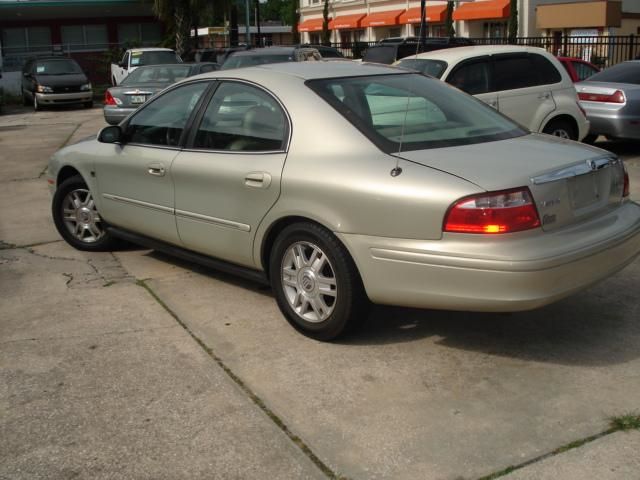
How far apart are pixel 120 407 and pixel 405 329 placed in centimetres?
175

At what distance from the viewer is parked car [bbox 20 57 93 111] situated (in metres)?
24.1

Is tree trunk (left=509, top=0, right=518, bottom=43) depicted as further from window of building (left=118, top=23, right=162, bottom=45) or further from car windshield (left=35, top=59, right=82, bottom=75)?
car windshield (left=35, top=59, right=82, bottom=75)

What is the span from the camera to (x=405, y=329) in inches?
189

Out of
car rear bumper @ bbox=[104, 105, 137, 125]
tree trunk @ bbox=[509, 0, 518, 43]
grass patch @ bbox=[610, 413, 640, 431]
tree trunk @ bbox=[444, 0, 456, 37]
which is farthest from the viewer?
tree trunk @ bbox=[444, 0, 456, 37]

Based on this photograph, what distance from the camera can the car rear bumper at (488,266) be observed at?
3.86 meters

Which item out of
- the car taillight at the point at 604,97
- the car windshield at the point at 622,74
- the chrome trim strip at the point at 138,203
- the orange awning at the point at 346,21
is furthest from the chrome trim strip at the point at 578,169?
the orange awning at the point at 346,21

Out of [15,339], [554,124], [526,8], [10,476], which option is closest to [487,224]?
[10,476]

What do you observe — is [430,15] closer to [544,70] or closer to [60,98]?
[60,98]

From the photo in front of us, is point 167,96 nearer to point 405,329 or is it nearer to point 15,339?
point 15,339

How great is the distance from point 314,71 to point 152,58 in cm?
2082

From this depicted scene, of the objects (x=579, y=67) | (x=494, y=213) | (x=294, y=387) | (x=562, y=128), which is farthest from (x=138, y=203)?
(x=579, y=67)

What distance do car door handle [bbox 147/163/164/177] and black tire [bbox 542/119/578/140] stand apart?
618 centimetres

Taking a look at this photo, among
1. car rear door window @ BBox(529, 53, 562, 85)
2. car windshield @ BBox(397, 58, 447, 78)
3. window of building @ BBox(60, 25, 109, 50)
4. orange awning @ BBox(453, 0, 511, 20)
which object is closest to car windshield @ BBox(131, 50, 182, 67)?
window of building @ BBox(60, 25, 109, 50)

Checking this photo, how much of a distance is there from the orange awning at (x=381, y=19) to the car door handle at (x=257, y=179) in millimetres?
45849
